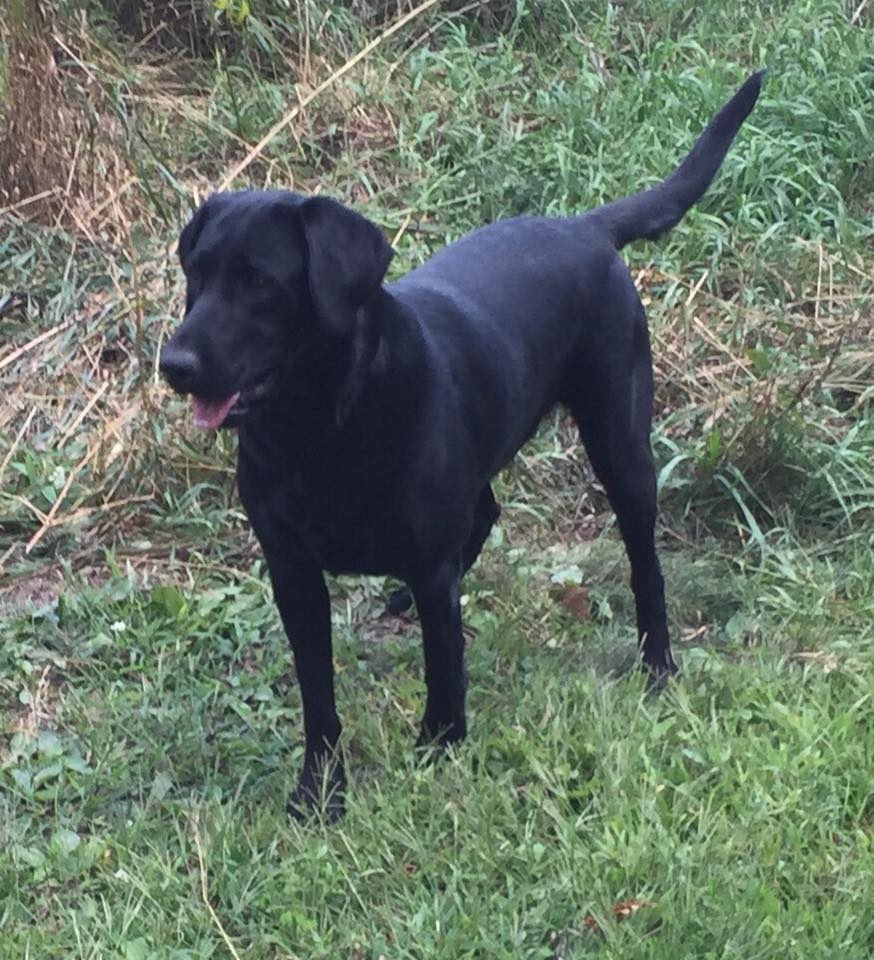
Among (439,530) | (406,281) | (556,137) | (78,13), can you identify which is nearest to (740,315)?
(556,137)

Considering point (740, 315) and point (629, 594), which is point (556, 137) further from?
point (629, 594)

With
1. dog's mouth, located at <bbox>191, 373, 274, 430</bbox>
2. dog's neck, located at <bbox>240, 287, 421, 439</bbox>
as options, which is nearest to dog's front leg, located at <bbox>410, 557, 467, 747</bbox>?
dog's neck, located at <bbox>240, 287, 421, 439</bbox>

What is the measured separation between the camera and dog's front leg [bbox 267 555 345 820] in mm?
2852

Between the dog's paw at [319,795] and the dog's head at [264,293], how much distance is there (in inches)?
30.4

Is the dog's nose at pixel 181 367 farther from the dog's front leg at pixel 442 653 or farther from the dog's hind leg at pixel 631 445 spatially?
the dog's hind leg at pixel 631 445

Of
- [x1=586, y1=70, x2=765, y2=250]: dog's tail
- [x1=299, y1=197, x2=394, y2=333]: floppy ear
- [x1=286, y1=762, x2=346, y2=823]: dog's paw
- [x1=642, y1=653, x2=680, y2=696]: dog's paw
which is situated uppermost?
[x1=299, y1=197, x2=394, y2=333]: floppy ear

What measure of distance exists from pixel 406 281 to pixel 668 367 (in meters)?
1.61

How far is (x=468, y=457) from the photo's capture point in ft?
9.45

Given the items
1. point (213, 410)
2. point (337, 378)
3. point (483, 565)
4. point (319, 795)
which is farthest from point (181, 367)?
point (483, 565)

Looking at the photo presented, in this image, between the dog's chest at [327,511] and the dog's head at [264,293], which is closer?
the dog's head at [264,293]

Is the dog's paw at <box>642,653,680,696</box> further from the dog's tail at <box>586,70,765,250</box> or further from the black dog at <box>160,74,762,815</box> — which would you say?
the dog's tail at <box>586,70,765,250</box>

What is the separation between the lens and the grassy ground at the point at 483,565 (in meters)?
2.49

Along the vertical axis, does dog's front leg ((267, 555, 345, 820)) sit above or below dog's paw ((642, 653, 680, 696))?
above

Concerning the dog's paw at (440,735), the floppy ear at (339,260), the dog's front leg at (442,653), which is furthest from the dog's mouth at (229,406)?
the dog's paw at (440,735)
